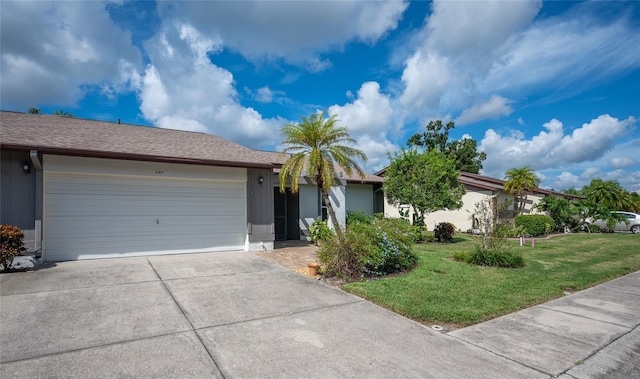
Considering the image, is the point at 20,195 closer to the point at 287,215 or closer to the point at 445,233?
the point at 287,215

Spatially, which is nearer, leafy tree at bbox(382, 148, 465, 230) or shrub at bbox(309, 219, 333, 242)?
shrub at bbox(309, 219, 333, 242)

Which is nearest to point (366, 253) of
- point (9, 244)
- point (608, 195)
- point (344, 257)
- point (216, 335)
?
point (344, 257)

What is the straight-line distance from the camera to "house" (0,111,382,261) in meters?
8.34

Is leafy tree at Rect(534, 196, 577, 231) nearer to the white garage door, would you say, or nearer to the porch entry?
the porch entry

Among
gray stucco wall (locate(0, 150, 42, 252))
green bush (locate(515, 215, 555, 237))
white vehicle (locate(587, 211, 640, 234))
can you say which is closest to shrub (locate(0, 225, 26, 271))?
gray stucco wall (locate(0, 150, 42, 252))

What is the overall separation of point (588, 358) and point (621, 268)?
24.0 ft

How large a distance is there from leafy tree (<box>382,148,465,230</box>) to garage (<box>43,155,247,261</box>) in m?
6.89

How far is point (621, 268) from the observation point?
8.79 metres

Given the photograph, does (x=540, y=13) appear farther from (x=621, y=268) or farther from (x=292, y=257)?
(x=292, y=257)

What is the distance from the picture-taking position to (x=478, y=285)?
22.5 feet

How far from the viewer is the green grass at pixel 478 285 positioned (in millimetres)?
5320

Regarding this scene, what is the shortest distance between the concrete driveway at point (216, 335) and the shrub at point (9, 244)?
1.10 meters

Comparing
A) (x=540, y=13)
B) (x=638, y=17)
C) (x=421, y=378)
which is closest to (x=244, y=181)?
(x=421, y=378)

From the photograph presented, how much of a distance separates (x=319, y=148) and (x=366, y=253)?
3.98 m
